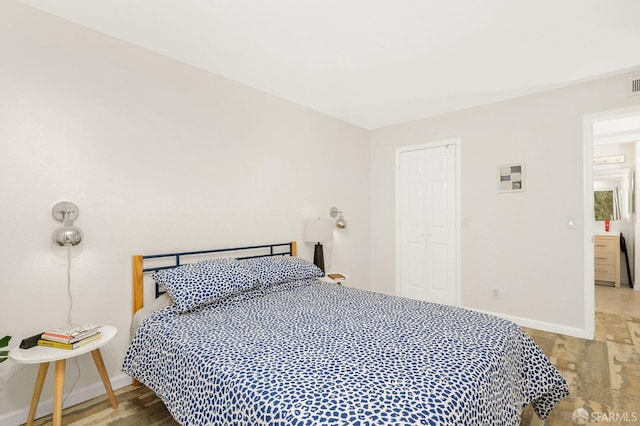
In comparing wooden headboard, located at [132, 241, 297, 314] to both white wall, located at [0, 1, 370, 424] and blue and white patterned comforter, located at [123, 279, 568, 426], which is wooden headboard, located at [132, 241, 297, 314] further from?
blue and white patterned comforter, located at [123, 279, 568, 426]

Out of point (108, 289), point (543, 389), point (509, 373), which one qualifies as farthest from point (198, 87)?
point (543, 389)

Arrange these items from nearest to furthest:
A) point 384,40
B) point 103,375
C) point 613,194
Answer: point 103,375
point 384,40
point 613,194

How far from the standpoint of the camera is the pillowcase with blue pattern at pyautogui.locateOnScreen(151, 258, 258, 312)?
2.13 m

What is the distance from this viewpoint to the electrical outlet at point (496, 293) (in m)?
3.65

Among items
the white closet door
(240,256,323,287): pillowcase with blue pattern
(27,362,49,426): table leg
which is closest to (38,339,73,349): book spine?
(27,362,49,426): table leg

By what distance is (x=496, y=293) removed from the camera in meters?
3.67

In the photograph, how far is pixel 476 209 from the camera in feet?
12.5

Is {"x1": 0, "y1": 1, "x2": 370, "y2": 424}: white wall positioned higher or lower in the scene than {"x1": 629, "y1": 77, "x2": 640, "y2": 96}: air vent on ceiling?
lower

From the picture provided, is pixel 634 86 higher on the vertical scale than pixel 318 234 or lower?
higher

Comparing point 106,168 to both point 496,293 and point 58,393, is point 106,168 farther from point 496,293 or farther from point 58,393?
point 496,293

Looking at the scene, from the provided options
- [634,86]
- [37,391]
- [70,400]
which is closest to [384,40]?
[634,86]

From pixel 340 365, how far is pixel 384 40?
2.19m

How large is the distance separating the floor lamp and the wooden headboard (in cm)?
36

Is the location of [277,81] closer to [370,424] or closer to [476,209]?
[476,209]
